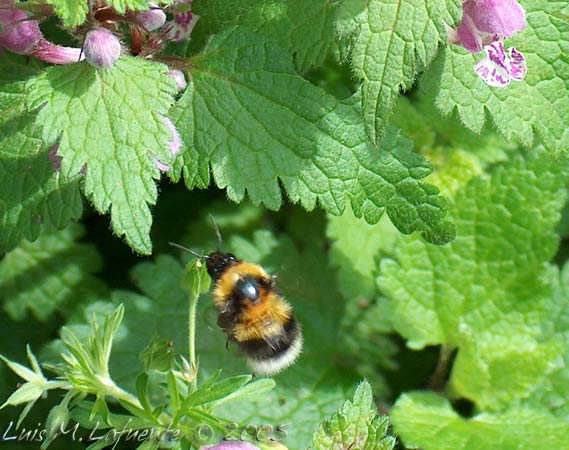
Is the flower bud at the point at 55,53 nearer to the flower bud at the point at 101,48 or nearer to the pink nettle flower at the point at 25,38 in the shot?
the pink nettle flower at the point at 25,38

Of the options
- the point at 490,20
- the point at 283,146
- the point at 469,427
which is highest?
the point at 490,20

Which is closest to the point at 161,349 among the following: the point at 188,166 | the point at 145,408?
the point at 145,408

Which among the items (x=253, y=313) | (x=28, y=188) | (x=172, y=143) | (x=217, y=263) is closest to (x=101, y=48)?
(x=172, y=143)

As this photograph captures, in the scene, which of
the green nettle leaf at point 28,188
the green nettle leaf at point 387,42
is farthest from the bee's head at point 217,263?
the green nettle leaf at point 387,42

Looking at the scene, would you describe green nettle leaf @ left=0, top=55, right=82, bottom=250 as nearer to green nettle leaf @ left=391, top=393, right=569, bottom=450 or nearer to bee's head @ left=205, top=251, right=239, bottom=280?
bee's head @ left=205, top=251, right=239, bottom=280

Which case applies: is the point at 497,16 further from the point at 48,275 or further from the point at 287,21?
the point at 48,275

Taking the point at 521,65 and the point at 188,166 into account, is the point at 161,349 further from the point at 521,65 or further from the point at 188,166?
the point at 521,65
